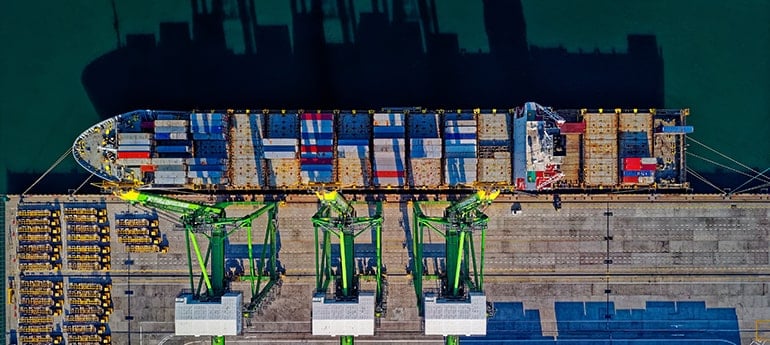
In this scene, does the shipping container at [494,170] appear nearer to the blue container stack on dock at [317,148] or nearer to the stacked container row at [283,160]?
the blue container stack on dock at [317,148]

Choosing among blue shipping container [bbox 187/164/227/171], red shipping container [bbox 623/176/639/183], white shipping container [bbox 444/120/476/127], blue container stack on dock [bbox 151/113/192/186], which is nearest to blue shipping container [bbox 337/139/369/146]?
white shipping container [bbox 444/120/476/127]

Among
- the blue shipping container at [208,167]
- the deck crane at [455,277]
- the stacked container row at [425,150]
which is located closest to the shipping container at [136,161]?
the blue shipping container at [208,167]

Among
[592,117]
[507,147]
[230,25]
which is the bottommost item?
[507,147]

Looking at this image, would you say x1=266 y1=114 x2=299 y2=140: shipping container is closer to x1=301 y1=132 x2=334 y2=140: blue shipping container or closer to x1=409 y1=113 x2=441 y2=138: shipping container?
x1=301 y1=132 x2=334 y2=140: blue shipping container

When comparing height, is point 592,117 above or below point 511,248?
above

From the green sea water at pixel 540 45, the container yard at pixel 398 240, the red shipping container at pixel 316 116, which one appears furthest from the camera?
the green sea water at pixel 540 45

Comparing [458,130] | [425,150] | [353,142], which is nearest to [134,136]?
[353,142]

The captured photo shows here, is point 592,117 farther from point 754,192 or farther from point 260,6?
point 260,6

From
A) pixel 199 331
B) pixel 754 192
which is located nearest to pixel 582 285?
pixel 754 192
